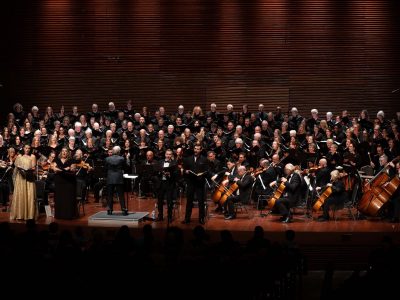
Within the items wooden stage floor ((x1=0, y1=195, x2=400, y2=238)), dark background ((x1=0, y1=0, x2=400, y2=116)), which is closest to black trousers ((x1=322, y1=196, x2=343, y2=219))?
wooden stage floor ((x1=0, y1=195, x2=400, y2=238))

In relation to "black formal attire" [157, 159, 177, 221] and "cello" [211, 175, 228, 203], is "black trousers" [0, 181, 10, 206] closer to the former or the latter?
"black formal attire" [157, 159, 177, 221]

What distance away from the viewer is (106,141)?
1355 cm

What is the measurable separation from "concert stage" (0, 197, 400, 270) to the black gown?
18 centimetres

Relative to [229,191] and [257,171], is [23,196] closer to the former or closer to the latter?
[229,191]

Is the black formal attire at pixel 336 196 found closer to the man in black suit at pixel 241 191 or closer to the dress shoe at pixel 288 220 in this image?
the dress shoe at pixel 288 220

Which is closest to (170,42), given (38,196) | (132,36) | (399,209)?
(132,36)

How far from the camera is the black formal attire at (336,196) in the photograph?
11.0 meters

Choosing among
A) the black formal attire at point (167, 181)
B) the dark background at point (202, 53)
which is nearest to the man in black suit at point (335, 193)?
the black formal attire at point (167, 181)

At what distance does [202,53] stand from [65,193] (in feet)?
23.9

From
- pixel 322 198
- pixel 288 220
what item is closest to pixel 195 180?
pixel 288 220

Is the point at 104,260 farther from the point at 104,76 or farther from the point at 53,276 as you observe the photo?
the point at 104,76

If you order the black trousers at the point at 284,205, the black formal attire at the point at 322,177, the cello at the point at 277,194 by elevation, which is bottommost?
the black trousers at the point at 284,205

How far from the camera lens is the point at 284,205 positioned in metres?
11.2

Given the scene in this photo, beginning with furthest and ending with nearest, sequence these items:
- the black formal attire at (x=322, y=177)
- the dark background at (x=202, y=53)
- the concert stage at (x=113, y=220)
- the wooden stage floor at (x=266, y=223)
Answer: the dark background at (x=202, y=53), the black formal attire at (x=322, y=177), the concert stage at (x=113, y=220), the wooden stage floor at (x=266, y=223)
